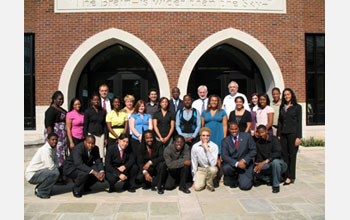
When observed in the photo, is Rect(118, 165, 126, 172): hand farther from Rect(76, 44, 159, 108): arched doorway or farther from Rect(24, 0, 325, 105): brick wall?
Rect(76, 44, 159, 108): arched doorway

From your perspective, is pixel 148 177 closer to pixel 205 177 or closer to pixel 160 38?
pixel 205 177

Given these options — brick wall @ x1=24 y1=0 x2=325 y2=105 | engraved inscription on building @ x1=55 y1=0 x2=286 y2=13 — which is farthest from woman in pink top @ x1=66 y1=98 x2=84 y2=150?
engraved inscription on building @ x1=55 y1=0 x2=286 y2=13

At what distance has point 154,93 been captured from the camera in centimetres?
530

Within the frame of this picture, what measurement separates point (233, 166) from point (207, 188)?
2.09 ft

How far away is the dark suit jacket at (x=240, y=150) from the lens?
461 cm

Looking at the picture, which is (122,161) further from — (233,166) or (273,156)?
(273,156)

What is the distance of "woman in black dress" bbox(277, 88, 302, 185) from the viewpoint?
187 inches

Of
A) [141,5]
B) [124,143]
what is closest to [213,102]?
[124,143]

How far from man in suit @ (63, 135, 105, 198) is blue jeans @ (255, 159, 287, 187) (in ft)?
9.77

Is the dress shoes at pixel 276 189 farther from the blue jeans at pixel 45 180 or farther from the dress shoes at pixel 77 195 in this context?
the blue jeans at pixel 45 180

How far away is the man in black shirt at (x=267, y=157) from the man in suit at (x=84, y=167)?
114 inches

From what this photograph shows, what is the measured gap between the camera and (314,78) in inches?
374

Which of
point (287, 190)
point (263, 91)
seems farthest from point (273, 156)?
point (263, 91)

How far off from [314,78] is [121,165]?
8.43 meters
